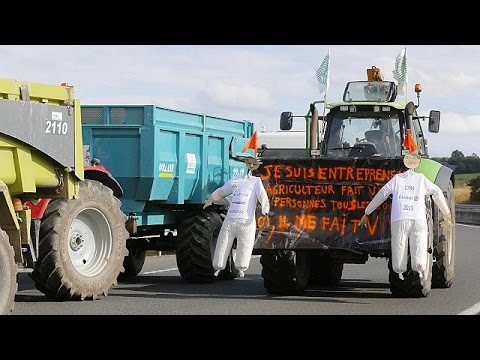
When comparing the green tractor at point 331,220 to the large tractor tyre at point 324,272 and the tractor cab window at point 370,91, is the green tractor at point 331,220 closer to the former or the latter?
the large tractor tyre at point 324,272

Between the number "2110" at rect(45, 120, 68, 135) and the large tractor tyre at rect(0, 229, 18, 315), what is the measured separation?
178cm

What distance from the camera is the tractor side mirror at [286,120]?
45.9 ft

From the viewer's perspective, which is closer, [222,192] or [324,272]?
[222,192]

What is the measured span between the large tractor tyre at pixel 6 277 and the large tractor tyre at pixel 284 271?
12.7ft

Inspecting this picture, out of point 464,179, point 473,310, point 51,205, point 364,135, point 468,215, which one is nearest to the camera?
point 473,310

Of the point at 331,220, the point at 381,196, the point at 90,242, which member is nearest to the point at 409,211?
the point at 381,196

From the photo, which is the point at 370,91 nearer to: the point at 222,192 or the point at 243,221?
the point at 222,192

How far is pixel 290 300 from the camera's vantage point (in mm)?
12023

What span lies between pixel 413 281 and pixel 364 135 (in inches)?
112

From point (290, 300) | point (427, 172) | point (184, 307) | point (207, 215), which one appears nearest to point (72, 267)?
point (184, 307)

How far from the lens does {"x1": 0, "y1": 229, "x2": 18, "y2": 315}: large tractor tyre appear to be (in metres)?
9.50

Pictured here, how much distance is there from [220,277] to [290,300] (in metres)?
3.08

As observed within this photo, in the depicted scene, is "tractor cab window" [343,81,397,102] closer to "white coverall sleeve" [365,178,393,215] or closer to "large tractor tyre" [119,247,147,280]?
"white coverall sleeve" [365,178,393,215]

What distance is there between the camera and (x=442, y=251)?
512 inches
